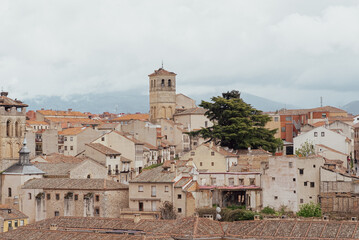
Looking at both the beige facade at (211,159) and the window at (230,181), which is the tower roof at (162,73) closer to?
the beige facade at (211,159)

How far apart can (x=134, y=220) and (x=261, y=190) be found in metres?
11.5

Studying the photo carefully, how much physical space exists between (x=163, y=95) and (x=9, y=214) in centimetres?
5544

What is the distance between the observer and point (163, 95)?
4776 inches

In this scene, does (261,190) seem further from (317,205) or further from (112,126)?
(112,126)

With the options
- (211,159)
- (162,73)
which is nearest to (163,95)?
(162,73)

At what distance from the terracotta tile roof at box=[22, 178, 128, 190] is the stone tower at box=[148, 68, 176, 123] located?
49.4 metres

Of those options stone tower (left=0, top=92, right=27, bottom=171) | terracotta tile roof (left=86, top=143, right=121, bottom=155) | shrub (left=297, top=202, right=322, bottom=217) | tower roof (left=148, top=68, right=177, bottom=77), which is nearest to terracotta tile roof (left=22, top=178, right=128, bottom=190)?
terracotta tile roof (left=86, top=143, right=121, bottom=155)

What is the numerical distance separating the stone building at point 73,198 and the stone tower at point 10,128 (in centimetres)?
2647

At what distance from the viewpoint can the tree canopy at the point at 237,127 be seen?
83.1 m

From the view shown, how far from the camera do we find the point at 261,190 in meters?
66.6

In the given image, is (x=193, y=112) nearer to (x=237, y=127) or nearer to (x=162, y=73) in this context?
(x=162, y=73)

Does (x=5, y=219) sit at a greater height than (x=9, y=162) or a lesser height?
lesser

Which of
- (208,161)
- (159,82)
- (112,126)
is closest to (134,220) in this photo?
(208,161)

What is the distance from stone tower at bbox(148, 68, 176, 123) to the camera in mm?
121125
